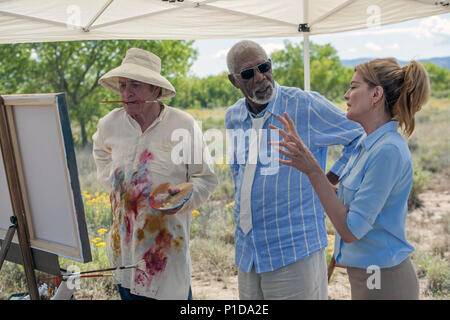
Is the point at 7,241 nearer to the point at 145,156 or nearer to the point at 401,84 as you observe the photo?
the point at 145,156

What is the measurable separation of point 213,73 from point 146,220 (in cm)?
1340

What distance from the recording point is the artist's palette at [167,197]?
214 centimetres

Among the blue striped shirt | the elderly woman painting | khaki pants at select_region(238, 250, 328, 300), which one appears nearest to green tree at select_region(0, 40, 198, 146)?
the elderly woman painting

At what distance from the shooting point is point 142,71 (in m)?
2.39

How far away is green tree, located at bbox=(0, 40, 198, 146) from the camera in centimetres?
1068

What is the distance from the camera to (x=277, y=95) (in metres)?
2.21

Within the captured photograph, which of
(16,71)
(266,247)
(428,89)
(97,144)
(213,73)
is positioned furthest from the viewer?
(213,73)

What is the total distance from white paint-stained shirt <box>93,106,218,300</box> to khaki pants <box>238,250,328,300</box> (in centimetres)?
36

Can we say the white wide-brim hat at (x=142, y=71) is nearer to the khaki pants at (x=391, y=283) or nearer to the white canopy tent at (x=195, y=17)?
the white canopy tent at (x=195, y=17)

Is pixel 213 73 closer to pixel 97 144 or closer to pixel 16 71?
pixel 16 71

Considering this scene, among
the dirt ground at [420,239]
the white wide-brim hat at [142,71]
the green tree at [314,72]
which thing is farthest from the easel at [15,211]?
the green tree at [314,72]

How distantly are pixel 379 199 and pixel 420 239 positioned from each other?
5979 mm

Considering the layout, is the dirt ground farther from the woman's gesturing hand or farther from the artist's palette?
the woman's gesturing hand
